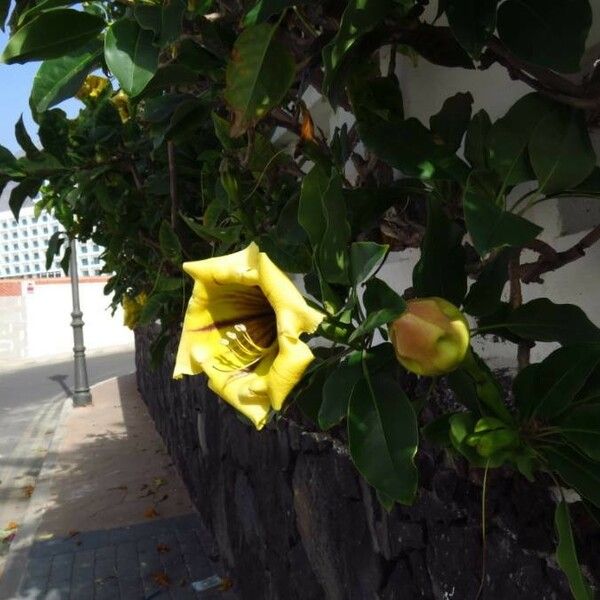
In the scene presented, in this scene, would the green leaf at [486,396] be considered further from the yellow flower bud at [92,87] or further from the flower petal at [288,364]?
the yellow flower bud at [92,87]

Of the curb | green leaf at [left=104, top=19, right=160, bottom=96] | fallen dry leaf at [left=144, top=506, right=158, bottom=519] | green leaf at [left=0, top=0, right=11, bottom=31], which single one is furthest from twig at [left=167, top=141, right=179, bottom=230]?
fallen dry leaf at [left=144, top=506, right=158, bottom=519]

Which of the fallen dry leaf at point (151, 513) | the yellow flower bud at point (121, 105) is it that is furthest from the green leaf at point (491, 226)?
the fallen dry leaf at point (151, 513)

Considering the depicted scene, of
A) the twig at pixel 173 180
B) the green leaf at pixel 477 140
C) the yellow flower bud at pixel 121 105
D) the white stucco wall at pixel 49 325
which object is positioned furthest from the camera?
the white stucco wall at pixel 49 325

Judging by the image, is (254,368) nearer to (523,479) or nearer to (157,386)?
(523,479)

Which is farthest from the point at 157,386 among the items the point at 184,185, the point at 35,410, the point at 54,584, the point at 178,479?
the point at 184,185

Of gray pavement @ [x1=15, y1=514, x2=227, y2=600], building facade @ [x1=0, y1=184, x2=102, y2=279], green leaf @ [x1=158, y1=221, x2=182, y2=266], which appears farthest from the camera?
building facade @ [x1=0, y1=184, x2=102, y2=279]

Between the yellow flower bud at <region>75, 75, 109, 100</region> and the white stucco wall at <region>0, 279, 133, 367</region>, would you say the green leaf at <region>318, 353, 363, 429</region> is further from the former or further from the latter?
the white stucco wall at <region>0, 279, 133, 367</region>

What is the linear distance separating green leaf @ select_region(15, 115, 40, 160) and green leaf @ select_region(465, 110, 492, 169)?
69.0 inches

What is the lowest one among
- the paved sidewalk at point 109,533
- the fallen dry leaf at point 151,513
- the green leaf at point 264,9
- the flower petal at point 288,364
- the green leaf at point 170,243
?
the paved sidewalk at point 109,533

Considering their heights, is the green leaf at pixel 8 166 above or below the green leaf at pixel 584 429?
above

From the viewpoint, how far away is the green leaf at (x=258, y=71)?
1.18 meters

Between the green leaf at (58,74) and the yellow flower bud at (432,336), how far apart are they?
759 millimetres

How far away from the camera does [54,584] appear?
4.62 m

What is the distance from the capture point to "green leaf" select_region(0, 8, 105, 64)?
1158 millimetres
